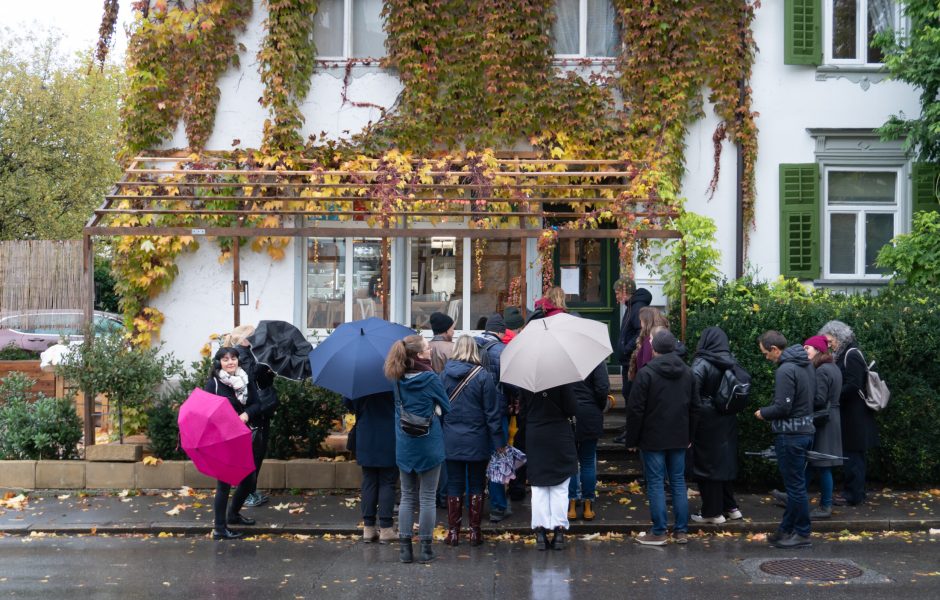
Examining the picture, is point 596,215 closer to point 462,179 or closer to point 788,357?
point 462,179

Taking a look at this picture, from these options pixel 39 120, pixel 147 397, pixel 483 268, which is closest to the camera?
pixel 147 397

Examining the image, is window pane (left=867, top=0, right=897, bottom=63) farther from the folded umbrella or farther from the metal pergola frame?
the folded umbrella

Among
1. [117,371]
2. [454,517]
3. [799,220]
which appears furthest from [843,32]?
[117,371]

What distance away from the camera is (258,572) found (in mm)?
7809

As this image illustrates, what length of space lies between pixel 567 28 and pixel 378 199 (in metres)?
4.22

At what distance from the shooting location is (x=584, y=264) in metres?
14.3

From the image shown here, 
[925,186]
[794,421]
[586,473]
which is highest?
[925,186]

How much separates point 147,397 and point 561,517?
5.45 meters

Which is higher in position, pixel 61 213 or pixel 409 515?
pixel 61 213

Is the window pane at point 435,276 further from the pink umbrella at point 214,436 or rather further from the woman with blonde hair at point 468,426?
the pink umbrella at point 214,436

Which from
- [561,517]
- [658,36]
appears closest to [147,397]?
[561,517]

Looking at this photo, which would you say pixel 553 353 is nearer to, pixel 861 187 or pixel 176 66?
pixel 861 187

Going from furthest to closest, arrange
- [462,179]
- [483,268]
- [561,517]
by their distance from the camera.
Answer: [483,268], [462,179], [561,517]

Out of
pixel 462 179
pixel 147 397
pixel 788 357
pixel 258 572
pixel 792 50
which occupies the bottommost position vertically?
pixel 258 572
